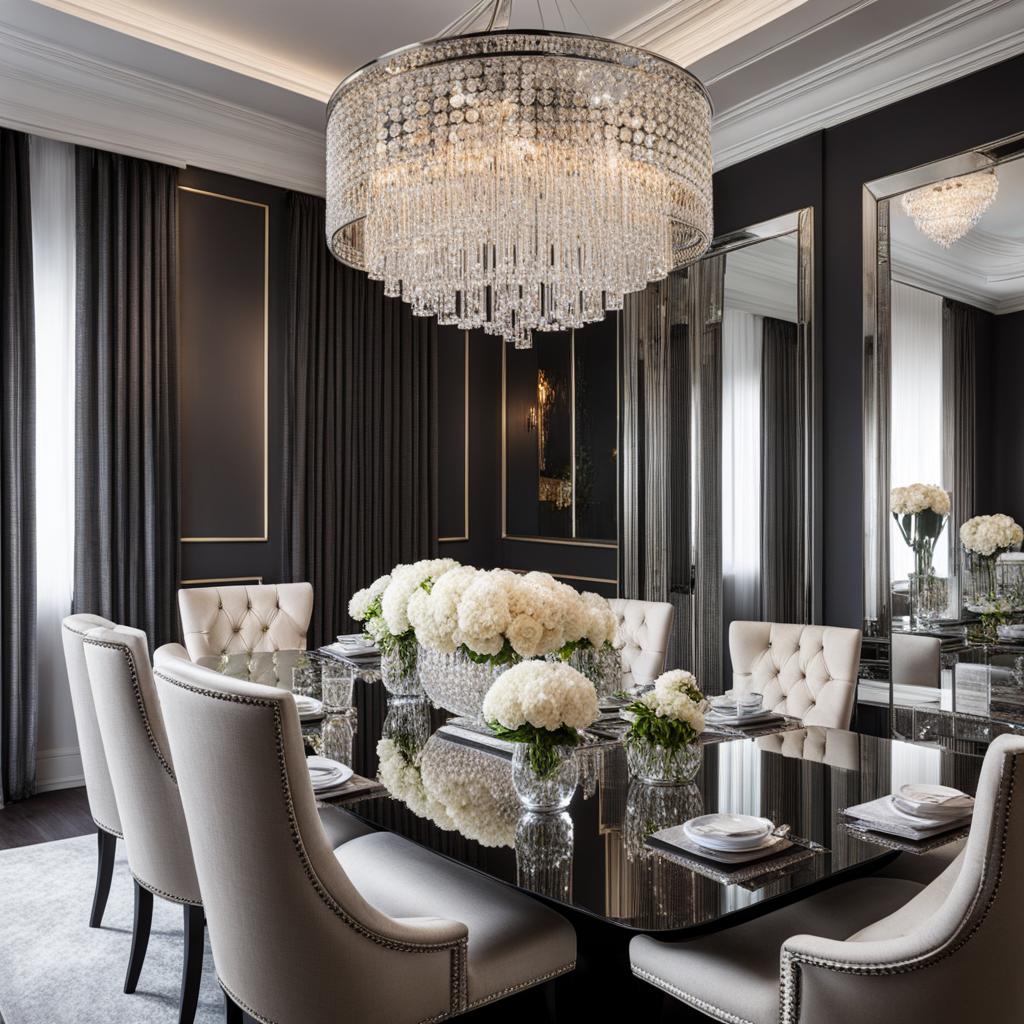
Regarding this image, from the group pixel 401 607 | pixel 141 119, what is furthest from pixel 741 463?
pixel 141 119

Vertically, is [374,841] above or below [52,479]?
below

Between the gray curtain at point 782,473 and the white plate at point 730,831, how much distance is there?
2.25 metres

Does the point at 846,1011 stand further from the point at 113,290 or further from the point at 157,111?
the point at 157,111

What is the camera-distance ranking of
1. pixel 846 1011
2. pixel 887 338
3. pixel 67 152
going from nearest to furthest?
pixel 846 1011 → pixel 887 338 → pixel 67 152

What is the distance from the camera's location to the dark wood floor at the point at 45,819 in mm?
3316

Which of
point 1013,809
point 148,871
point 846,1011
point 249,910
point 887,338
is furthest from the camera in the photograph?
point 887,338

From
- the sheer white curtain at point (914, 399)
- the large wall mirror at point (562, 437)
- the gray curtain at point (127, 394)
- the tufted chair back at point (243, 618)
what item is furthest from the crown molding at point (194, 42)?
the sheer white curtain at point (914, 399)

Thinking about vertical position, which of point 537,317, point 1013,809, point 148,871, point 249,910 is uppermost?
point 537,317

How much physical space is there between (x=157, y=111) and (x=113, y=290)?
0.80m

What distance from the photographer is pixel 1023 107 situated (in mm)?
3037

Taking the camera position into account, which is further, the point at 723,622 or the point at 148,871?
the point at 723,622

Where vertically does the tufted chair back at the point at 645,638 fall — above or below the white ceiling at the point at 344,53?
below

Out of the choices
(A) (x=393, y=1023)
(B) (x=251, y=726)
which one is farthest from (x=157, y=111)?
(A) (x=393, y=1023)

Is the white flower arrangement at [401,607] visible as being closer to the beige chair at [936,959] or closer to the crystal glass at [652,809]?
the crystal glass at [652,809]
